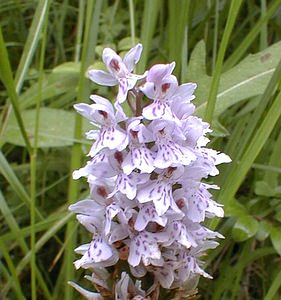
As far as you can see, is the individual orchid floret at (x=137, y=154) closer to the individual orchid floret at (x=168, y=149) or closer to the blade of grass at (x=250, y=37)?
the individual orchid floret at (x=168, y=149)

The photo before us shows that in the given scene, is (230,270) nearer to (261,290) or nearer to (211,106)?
(261,290)

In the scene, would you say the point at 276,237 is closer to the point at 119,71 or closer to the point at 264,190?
the point at 264,190

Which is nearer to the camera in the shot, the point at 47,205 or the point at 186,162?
the point at 186,162

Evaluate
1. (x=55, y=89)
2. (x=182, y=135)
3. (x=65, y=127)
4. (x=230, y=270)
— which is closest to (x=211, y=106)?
(x=182, y=135)

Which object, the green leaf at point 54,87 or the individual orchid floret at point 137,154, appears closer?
the individual orchid floret at point 137,154

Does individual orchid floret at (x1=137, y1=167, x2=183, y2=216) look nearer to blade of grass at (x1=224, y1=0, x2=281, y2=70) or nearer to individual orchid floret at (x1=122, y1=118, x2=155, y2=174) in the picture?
individual orchid floret at (x1=122, y1=118, x2=155, y2=174)

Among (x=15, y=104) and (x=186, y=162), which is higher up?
(x=186, y=162)

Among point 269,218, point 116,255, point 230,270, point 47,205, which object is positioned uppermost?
point 116,255

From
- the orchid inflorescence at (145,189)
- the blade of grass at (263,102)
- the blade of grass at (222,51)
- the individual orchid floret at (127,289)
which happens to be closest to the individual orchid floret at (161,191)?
the orchid inflorescence at (145,189)
